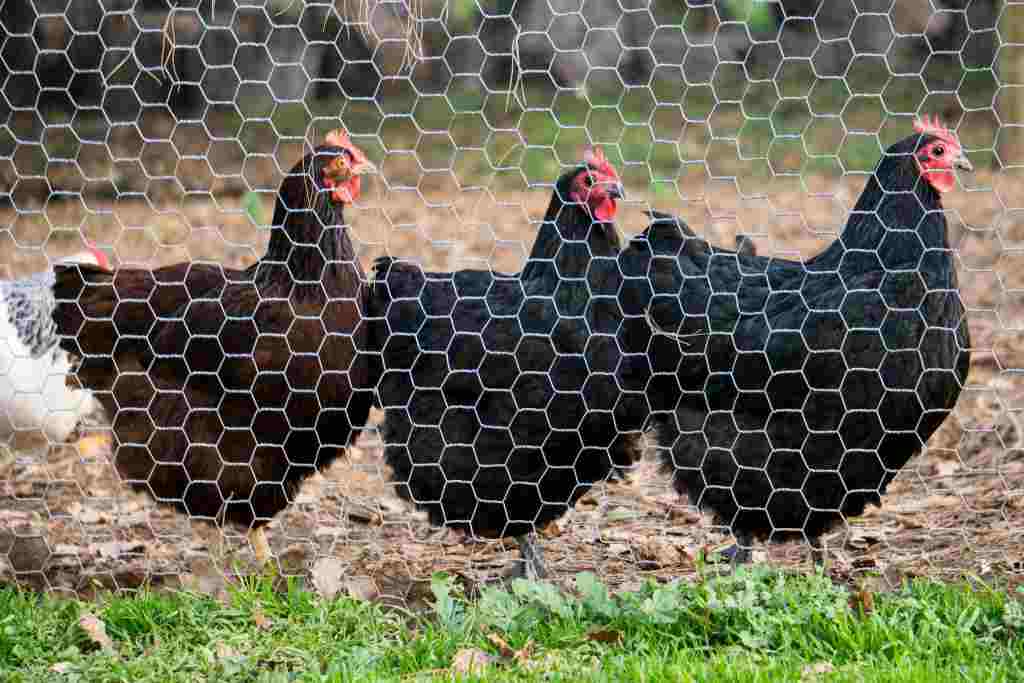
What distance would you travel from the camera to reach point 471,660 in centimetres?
262

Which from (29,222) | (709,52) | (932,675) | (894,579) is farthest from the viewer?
(709,52)

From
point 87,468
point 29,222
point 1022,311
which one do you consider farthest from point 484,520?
point 29,222

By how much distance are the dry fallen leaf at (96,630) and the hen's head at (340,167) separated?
4.40 feet

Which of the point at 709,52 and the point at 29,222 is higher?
the point at 709,52

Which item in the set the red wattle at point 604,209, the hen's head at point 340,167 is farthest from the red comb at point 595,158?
the hen's head at point 340,167

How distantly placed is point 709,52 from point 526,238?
4598mm

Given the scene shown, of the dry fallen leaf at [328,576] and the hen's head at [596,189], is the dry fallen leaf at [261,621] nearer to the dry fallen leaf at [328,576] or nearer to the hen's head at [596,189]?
the dry fallen leaf at [328,576]

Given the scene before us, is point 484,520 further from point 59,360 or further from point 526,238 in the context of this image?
point 526,238

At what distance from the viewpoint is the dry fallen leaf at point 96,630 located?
2916mm

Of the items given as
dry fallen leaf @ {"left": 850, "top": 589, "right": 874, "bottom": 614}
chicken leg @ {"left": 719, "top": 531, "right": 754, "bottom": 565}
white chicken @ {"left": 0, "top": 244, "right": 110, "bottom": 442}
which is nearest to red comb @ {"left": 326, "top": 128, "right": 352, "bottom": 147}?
white chicken @ {"left": 0, "top": 244, "right": 110, "bottom": 442}

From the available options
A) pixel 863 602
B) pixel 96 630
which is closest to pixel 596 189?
pixel 863 602

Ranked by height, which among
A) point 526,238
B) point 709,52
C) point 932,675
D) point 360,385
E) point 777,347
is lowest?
point 932,675

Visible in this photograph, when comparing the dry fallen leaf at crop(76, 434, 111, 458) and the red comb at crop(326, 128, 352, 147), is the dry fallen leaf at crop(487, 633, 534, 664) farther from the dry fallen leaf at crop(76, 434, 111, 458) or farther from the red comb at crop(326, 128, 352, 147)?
the dry fallen leaf at crop(76, 434, 111, 458)

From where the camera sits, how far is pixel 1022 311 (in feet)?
16.9
